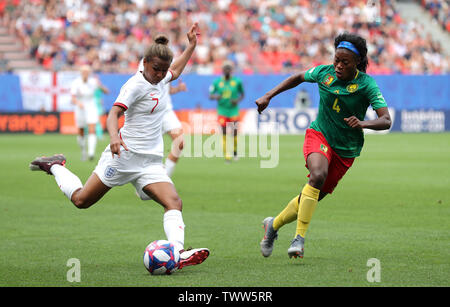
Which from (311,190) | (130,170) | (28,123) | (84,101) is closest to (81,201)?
(130,170)

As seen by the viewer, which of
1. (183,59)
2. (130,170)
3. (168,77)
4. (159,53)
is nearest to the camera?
(159,53)

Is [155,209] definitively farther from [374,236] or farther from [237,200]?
[374,236]

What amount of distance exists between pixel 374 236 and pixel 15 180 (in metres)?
9.41

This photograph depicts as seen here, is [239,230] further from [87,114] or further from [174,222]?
[87,114]

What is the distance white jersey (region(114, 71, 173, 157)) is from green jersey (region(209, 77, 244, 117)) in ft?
48.8

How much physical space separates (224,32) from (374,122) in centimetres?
3209

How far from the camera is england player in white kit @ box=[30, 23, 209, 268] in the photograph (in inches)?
299

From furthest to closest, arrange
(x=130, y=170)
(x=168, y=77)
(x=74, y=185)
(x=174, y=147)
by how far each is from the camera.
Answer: (x=174, y=147), (x=74, y=185), (x=168, y=77), (x=130, y=170)

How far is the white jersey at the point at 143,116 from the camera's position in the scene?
773 cm


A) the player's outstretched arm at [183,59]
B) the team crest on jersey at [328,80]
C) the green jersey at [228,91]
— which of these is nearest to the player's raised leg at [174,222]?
the player's outstretched arm at [183,59]

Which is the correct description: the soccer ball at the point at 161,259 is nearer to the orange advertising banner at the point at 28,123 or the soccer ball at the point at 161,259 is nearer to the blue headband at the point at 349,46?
the blue headband at the point at 349,46

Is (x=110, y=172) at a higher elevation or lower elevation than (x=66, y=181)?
higher

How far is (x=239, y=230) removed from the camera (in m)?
10.3
